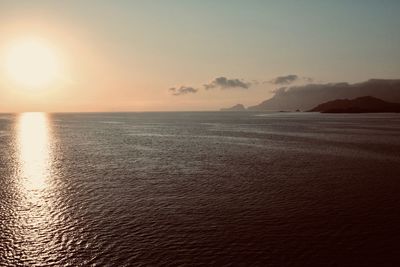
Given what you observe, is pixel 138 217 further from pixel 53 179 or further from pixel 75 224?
pixel 53 179

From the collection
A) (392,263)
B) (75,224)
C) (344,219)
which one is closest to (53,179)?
(75,224)

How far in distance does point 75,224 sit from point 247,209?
1593 cm

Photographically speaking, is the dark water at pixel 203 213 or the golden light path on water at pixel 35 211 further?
the golden light path on water at pixel 35 211

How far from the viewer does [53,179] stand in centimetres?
4656

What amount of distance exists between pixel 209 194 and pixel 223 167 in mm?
16612

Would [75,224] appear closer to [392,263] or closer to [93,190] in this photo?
[93,190]

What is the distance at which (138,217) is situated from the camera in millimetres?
29359

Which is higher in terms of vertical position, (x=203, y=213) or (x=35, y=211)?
(x=35, y=211)

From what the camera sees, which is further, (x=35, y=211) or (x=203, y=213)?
(x=35, y=211)

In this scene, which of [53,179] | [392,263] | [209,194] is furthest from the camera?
[53,179]

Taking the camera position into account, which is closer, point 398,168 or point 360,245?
point 360,245

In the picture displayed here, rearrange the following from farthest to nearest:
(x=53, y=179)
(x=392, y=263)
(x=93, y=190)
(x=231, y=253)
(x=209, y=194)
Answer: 1. (x=53, y=179)
2. (x=93, y=190)
3. (x=209, y=194)
4. (x=231, y=253)
5. (x=392, y=263)

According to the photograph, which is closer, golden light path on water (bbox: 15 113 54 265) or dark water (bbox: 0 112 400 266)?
dark water (bbox: 0 112 400 266)

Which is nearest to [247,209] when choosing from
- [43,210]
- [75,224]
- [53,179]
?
[75,224]
